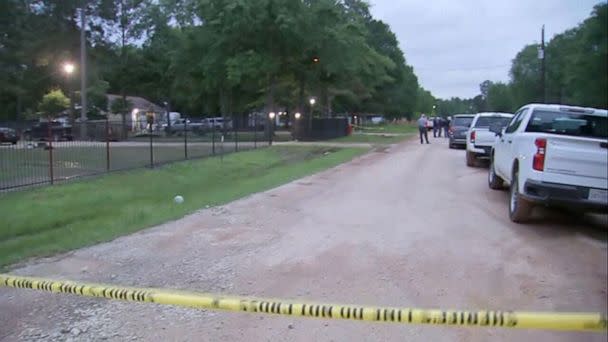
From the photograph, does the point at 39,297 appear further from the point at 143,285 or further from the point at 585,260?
the point at 585,260

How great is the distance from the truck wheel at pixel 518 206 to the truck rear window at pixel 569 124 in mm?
819

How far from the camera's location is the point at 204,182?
17.1m

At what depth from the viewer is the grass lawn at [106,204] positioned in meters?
8.55

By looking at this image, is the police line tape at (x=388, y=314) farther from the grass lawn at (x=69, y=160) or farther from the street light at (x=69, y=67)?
the street light at (x=69, y=67)

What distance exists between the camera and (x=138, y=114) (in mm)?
65188

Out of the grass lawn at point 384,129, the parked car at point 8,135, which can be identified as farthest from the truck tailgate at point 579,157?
the grass lawn at point 384,129

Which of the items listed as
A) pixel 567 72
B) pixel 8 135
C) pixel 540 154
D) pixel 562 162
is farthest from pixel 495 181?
pixel 567 72

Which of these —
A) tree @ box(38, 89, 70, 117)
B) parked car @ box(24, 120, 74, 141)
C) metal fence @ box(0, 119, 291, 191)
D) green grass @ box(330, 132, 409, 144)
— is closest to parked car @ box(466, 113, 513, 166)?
metal fence @ box(0, 119, 291, 191)

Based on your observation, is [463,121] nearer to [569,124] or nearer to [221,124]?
[569,124]

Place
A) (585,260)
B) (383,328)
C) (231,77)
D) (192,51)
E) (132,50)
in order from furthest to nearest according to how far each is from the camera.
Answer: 1. (132,50)
2. (192,51)
3. (231,77)
4. (585,260)
5. (383,328)

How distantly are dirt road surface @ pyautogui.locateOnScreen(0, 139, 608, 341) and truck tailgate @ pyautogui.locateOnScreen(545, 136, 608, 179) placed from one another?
91 cm


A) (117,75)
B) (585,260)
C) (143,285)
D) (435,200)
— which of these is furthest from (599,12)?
(117,75)

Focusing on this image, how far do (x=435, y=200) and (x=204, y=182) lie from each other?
8.24 meters

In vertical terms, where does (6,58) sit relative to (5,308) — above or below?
above
